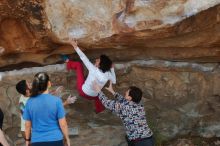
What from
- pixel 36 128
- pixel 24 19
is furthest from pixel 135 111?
pixel 24 19

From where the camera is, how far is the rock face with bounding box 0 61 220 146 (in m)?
6.01

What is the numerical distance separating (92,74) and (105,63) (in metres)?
0.19

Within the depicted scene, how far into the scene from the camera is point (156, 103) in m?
6.18

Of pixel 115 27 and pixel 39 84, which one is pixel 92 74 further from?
pixel 39 84

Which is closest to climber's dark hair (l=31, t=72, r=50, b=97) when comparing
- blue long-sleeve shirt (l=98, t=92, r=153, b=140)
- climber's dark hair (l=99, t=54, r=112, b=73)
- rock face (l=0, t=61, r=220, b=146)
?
blue long-sleeve shirt (l=98, t=92, r=153, b=140)

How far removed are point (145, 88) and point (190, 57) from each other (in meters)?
0.65

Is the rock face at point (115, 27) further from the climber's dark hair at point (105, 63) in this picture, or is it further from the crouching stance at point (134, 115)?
the crouching stance at point (134, 115)

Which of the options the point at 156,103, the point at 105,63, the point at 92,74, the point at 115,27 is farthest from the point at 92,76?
the point at 156,103

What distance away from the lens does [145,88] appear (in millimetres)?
6125

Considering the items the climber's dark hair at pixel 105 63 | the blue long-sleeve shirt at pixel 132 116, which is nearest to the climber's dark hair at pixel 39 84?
the blue long-sleeve shirt at pixel 132 116

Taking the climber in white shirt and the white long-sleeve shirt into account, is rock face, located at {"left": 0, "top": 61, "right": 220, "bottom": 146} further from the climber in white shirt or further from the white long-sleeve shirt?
the white long-sleeve shirt

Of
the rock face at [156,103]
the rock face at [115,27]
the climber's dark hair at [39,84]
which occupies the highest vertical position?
the rock face at [115,27]

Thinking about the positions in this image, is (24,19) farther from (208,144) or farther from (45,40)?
(208,144)

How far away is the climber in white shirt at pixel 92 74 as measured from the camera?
5.53m
